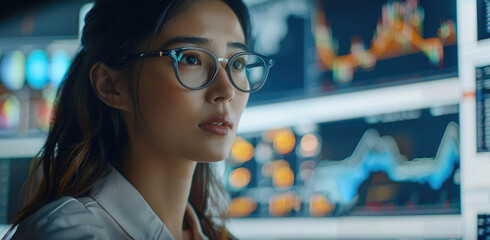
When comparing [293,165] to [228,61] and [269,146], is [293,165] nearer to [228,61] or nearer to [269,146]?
[269,146]

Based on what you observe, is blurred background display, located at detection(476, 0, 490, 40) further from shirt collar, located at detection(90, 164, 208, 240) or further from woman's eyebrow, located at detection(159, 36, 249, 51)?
shirt collar, located at detection(90, 164, 208, 240)

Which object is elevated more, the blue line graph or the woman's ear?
the woman's ear

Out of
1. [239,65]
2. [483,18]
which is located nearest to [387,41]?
[483,18]

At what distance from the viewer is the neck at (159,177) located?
83 centimetres

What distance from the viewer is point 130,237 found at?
2.48ft

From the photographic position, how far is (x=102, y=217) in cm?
75

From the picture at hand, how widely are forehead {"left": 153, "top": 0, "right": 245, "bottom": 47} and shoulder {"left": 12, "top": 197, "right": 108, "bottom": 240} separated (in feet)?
0.91

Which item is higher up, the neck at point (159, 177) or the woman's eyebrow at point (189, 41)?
the woman's eyebrow at point (189, 41)

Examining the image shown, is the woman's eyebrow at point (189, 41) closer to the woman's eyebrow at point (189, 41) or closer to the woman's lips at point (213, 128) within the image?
the woman's eyebrow at point (189, 41)

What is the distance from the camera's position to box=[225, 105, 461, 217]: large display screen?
942 mm

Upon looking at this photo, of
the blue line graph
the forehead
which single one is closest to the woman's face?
the forehead

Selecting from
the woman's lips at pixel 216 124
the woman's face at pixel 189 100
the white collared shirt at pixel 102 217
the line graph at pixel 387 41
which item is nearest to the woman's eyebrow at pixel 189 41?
the woman's face at pixel 189 100

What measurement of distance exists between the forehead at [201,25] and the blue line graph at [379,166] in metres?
0.41

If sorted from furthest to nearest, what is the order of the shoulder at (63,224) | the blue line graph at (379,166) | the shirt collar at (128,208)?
the blue line graph at (379,166), the shirt collar at (128,208), the shoulder at (63,224)
